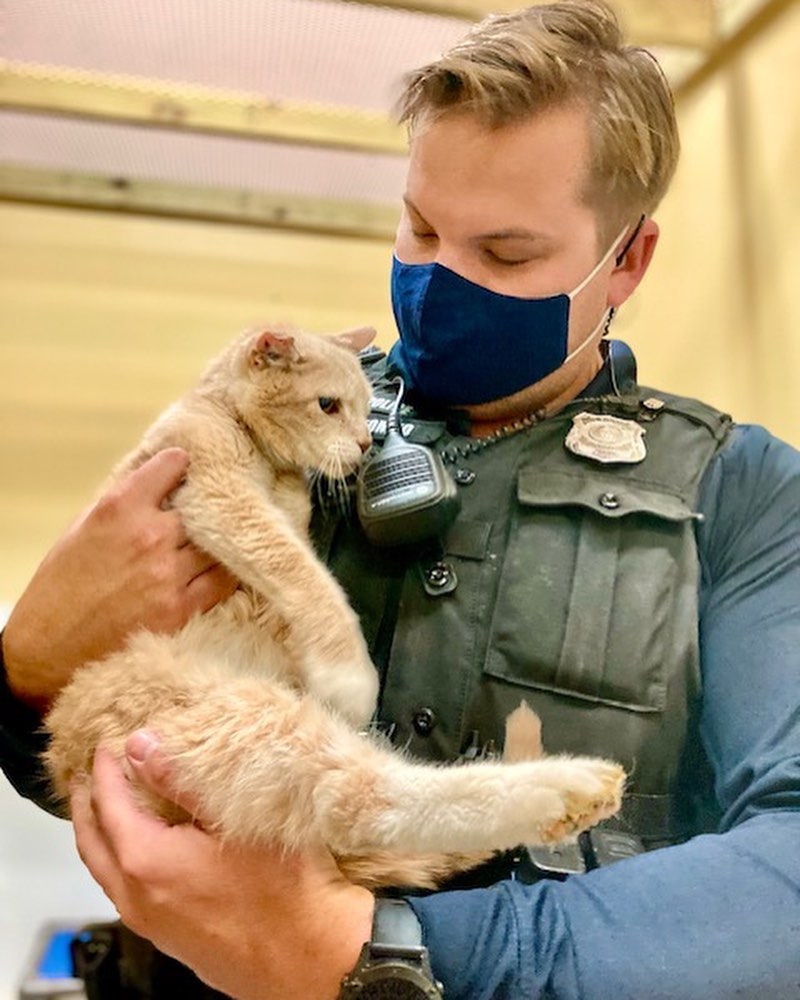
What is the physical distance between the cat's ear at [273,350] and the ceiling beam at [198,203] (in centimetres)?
202

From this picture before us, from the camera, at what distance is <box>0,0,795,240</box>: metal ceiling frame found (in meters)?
2.20

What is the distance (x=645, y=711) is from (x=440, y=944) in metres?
0.39

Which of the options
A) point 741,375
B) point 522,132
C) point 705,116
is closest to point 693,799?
point 522,132

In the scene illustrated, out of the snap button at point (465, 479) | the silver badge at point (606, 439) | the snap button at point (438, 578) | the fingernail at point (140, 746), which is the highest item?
the silver badge at point (606, 439)

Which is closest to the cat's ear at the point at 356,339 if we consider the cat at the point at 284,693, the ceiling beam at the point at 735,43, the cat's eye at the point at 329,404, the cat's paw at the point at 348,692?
the cat at the point at 284,693

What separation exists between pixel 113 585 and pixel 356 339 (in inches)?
23.8

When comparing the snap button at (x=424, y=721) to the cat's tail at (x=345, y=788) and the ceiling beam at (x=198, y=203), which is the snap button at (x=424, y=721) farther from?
the ceiling beam at (x=198, y=203)

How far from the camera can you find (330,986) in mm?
798

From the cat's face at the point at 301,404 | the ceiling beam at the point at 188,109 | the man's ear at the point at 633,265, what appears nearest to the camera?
the cat's face at the point at 301,404

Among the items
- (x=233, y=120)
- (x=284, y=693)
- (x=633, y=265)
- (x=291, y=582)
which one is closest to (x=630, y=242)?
(x=633, y=265)

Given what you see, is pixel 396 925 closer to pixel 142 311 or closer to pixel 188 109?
pixel 188 109

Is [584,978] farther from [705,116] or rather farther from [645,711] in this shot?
[705,116]

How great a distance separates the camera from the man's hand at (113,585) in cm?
109

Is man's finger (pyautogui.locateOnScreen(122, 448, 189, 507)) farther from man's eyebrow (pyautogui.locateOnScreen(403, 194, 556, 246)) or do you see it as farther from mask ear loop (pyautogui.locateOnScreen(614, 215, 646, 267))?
mask ear loop (pyautogui.locateOnScreen(614, 215, 646, 267))
